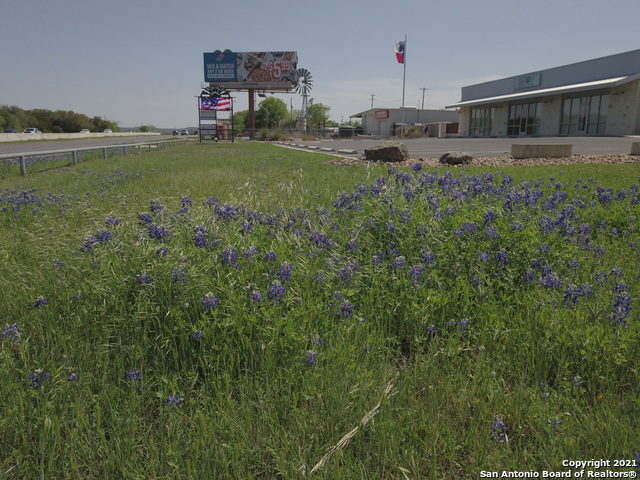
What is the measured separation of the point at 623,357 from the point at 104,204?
22.2ft

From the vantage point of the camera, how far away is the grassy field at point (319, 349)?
2016 millimetres

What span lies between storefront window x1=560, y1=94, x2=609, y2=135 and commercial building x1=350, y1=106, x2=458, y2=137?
3422cm

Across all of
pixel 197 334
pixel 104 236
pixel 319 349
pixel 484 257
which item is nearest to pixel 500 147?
pixel 484 257

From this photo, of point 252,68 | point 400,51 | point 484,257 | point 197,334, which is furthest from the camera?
point 252,68

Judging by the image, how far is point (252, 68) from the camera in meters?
63.8

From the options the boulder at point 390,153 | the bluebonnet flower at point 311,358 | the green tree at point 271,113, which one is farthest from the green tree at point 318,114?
the bluebonnet flower at point 311,358

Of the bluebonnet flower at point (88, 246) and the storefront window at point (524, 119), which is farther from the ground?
the storefront window at point (524, 119)

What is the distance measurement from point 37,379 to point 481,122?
56.8 m

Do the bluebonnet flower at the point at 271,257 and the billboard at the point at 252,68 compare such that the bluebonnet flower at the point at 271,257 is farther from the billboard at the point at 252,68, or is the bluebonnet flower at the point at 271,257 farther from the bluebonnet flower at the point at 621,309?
the billboard at the point at 252,68

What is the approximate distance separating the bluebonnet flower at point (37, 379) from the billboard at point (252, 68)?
6623 cm

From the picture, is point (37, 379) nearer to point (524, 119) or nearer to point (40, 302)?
point (40, 302)

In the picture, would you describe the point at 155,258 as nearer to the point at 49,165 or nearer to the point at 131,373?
the point at 131,373

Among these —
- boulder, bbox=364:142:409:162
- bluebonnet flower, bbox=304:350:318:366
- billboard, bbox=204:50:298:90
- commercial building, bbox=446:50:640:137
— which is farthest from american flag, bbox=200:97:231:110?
bluebonnet flower, bbox=304:350:318:366

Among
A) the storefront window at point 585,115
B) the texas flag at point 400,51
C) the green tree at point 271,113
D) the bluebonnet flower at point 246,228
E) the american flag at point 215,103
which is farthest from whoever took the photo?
the green tree at point 271,113
